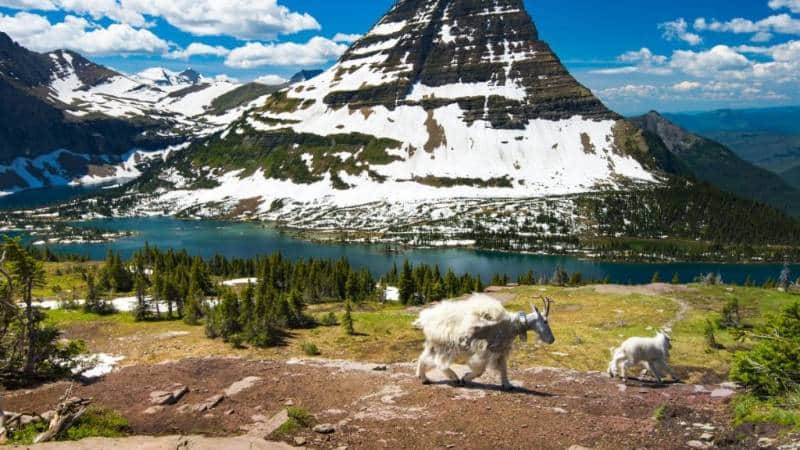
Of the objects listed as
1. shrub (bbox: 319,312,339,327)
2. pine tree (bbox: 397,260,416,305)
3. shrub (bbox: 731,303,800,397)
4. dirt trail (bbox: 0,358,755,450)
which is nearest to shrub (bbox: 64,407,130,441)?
dirt trail (bbox: 0,358,755,450)

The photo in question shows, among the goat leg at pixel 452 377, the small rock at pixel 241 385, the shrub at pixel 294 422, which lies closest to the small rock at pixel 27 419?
the small rock at pixel 241 385

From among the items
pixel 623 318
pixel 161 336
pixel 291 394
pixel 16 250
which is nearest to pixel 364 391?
pixel 291 394

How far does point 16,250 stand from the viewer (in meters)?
22.3

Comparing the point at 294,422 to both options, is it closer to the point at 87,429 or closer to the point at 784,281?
→ the point at 87,429

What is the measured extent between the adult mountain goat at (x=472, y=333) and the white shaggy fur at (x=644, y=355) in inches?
209

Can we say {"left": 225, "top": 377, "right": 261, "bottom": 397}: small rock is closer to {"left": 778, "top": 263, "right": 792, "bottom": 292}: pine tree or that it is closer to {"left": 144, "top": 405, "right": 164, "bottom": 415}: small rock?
{"left": 144, "top": 405, "right": 164, "bottom": 415}: small rock

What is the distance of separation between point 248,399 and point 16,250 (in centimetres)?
1295

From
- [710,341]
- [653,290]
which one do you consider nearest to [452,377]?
[710,341]

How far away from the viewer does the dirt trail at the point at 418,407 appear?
14.2 m

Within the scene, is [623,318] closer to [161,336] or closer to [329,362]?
[329,362]

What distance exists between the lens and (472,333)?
1756 cm

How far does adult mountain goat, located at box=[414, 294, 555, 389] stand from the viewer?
57.7 feet

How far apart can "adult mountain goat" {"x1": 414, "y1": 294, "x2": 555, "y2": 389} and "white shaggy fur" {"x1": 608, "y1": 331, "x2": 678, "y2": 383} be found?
209 inches

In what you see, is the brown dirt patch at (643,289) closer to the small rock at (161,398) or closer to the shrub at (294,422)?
the shrub at (294,422)
